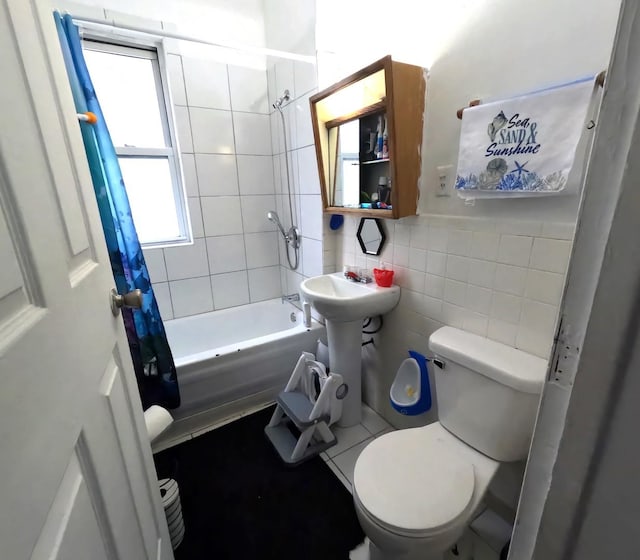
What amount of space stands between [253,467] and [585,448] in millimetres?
1541

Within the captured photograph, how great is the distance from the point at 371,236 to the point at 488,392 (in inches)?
36.5

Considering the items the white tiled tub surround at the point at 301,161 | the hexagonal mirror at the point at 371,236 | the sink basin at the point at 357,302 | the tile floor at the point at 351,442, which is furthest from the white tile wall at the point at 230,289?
the tile floor at the point at 351,442

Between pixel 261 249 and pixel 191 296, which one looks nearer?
pixel 191 296

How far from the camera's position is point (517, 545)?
0.44m

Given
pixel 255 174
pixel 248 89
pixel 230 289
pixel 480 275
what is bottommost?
pixel 230 289

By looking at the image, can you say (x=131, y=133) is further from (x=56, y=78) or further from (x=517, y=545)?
(x=517, y=545)

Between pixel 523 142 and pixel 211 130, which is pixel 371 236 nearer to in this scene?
pixel 523 142

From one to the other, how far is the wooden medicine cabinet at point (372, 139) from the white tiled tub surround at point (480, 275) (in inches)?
6.3

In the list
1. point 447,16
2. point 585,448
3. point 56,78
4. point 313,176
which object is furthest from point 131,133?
point 585,448

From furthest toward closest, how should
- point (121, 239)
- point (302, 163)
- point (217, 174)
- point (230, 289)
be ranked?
point (230, 289) < point (217, 174) < point (302, 163) < point (121, 239)

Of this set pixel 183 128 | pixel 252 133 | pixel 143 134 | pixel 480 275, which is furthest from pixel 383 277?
pixel 143 134

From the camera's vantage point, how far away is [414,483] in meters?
0.97

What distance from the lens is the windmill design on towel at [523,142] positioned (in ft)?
2.85

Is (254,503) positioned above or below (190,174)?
below
